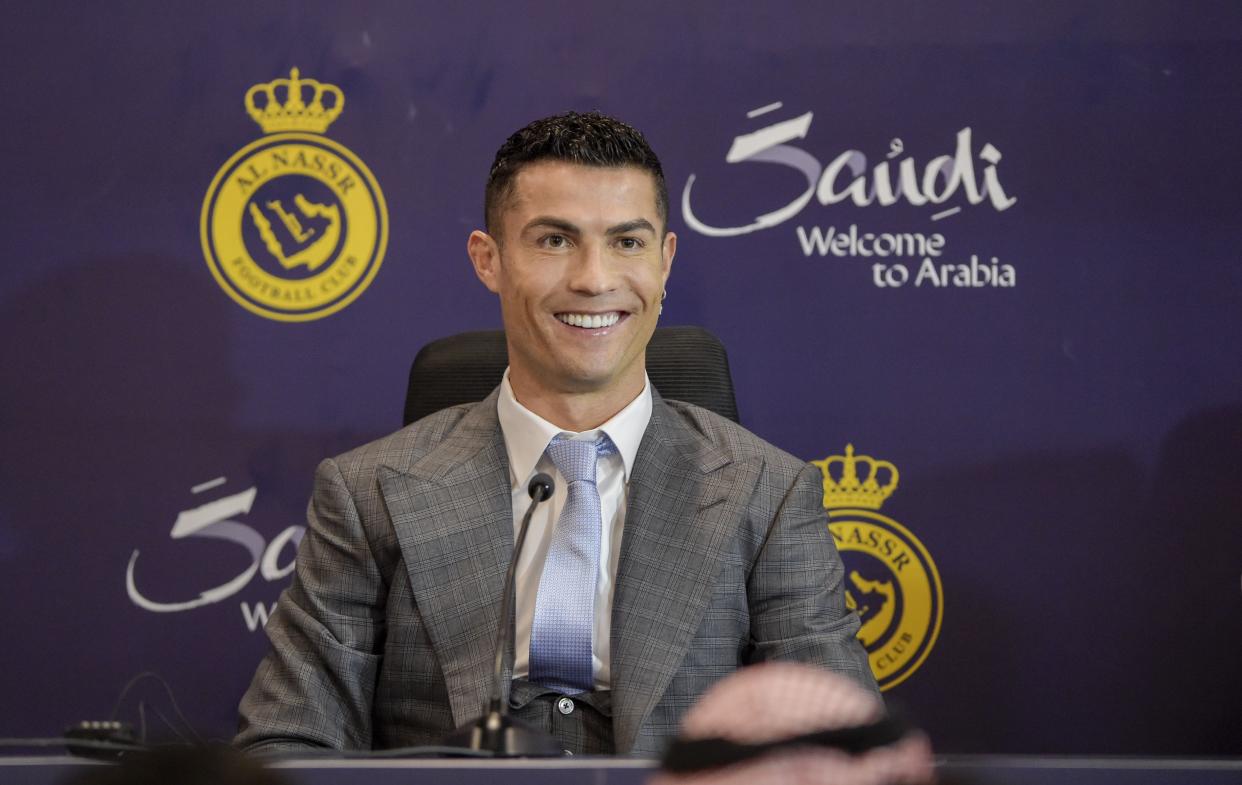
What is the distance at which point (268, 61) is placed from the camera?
2.77 meters

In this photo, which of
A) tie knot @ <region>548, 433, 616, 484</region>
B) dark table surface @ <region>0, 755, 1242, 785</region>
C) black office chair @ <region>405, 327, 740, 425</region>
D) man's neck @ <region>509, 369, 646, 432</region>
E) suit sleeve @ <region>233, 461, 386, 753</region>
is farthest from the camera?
black office chair @ <region>405, 327, 740, 425</region>

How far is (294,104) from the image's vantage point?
9.09ft

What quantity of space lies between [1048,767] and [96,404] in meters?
2.41

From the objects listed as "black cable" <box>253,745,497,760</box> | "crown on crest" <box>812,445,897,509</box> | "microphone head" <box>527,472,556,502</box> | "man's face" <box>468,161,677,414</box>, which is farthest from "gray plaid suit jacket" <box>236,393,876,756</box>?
"crown on crest" <box>812,445,897,509</box>

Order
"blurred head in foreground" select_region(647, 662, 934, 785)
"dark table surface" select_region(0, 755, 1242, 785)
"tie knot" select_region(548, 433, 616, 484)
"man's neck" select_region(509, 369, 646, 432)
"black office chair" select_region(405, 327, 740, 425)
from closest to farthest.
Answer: "blurred head in foreground" select_region(647, 662, 934, 785), "dark table surface" select_region(0, 755, 1242, 785), "tie knot" select_region(548, 433, 616, 484), "man's neck" select_region(509, 369, 646, 432), "black office chair" select_region(405, 327, 740, 425)

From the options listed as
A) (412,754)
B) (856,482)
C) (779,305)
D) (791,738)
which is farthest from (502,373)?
(791,738)

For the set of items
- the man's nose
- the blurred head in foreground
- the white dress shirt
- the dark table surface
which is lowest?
the dark table surface

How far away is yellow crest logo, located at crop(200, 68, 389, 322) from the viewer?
277 cm

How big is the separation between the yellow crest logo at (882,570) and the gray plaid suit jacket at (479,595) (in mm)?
897

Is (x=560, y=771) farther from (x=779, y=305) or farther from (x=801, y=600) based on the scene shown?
(x=779, y=305)

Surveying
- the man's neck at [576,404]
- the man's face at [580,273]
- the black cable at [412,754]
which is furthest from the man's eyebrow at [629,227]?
the black cable at [412,754]

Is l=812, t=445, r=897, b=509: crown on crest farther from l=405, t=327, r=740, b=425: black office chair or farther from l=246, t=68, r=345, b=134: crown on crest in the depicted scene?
l=246, t=68, r=345, b=134: crown on crest

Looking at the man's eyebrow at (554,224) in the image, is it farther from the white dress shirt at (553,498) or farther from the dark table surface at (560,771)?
the dark table surface at (560,771)

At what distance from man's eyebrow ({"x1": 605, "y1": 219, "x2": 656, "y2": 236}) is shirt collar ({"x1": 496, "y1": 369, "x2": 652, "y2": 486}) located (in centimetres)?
25
